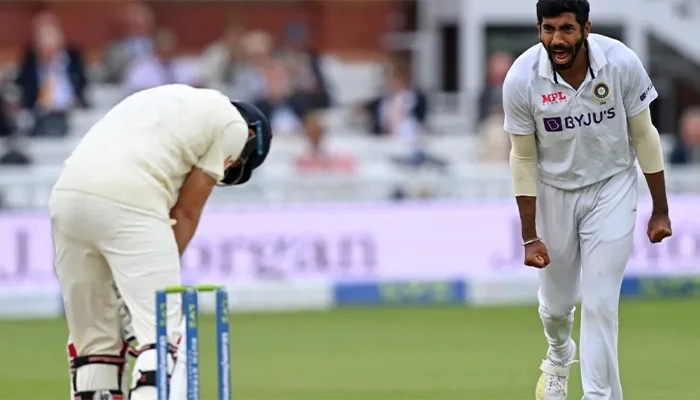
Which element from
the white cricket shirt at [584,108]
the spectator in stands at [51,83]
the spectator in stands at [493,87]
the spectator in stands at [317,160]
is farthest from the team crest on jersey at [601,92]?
the spectator in stands at [493,87]

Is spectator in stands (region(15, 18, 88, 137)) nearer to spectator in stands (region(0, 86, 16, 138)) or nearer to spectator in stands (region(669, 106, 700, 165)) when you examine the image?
spectator in stands (region(0, 86, 16, 138))

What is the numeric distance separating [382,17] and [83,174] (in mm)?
14443

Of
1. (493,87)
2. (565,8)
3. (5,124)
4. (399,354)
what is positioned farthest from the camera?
(493,87)

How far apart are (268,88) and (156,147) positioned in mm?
10497

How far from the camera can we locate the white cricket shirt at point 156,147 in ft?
18.9

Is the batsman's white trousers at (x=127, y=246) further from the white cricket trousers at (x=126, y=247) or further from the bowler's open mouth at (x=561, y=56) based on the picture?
the bowler's open mouth at (x=561, y=56)

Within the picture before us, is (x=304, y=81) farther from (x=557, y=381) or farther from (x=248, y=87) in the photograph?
(x=557, y=381)

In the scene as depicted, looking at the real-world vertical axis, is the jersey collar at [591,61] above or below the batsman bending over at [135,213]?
above

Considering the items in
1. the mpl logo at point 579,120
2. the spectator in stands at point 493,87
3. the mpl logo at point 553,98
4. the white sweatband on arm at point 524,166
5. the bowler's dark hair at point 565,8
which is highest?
the spectator in stands at point 493,87

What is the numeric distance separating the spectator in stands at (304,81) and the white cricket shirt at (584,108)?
30.4 ft

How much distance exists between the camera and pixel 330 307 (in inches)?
531

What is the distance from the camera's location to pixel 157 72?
52.3 ft

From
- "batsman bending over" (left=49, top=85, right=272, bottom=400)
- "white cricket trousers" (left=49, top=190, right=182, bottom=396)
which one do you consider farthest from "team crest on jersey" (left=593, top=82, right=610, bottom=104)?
"white cricket trousers" (left=49, top=190, right=182, bottom=396)

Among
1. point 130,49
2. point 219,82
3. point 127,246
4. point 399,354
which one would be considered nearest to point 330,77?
point 219,82
